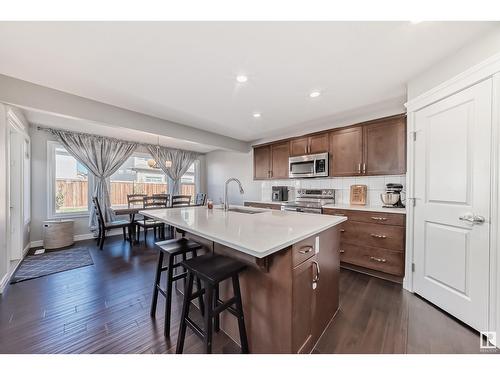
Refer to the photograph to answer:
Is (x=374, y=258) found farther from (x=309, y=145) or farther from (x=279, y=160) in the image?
(x=279, y=160)

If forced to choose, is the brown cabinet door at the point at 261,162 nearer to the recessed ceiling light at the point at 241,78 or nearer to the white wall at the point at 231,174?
the white wall at the point at 231,174

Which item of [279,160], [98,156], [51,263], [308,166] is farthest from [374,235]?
[98,156]

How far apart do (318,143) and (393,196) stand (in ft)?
4.61

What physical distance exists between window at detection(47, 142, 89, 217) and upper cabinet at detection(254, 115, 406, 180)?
442cm

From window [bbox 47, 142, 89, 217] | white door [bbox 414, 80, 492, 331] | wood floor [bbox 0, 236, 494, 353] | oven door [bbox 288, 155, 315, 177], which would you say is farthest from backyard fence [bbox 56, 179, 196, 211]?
white door [bbox 414, 80, 492, 331]

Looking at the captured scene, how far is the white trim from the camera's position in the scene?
139 centimetres

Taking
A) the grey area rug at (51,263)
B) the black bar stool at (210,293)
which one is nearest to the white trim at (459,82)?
the black bar stool at (210,293)

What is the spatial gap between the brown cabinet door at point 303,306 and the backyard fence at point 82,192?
4952mm

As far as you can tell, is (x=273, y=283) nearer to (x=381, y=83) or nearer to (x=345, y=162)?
(x=381, y=83)

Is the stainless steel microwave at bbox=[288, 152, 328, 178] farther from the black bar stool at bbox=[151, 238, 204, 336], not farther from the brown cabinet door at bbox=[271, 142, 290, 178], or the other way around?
the black bar stool at bbox=[151, 238, 204, 336]

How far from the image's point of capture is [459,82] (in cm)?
160

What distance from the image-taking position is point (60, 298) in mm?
1965

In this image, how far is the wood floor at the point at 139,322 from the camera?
1.35 meters

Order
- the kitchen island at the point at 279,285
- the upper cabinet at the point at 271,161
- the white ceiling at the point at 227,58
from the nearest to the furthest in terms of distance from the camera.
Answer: the kitchen island at the point at 279,285 → the white ceiling at the point at 227,58 → the upper cabinet at the point at 271,161
